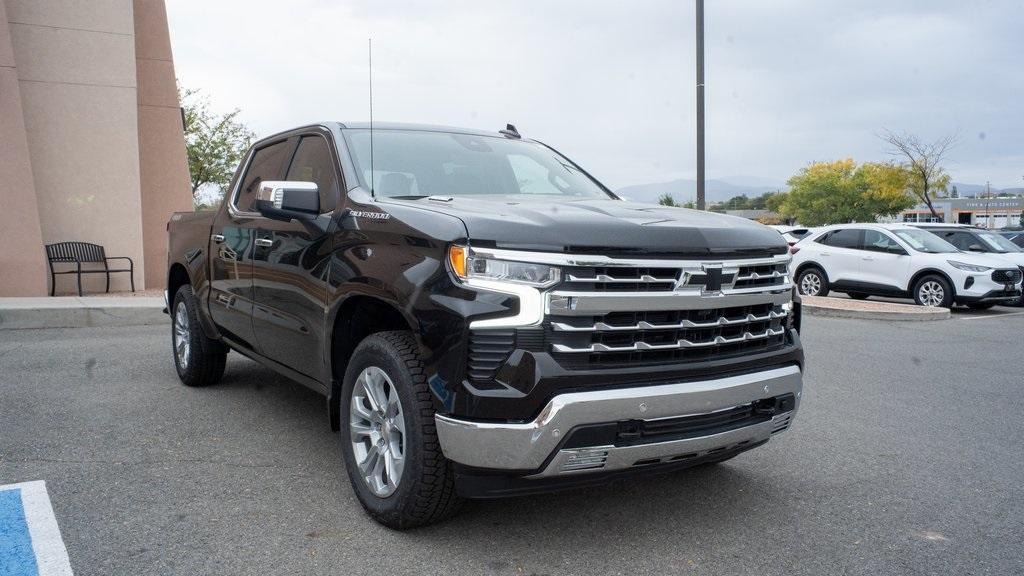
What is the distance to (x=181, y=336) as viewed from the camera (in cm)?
671

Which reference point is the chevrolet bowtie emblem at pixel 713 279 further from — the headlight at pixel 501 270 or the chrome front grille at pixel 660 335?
the headlight at pixel 501 270

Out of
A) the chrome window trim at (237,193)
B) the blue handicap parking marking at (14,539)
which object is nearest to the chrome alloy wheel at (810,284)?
the chrome window trim at (237,193)

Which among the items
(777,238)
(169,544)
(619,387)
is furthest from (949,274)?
(169,544)

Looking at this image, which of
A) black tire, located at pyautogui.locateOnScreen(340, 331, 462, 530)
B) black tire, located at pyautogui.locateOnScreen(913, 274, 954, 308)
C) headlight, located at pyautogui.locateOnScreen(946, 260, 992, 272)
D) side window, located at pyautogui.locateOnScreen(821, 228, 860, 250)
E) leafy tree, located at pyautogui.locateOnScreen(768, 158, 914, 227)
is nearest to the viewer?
black tire, located at pyautogui.locateOnScreen(340, 331, 462, 530)

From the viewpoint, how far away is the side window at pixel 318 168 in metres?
4.31

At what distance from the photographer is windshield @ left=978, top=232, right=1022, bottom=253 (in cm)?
1647

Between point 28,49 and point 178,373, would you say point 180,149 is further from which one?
point 178,373

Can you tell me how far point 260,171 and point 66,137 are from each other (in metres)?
10.9

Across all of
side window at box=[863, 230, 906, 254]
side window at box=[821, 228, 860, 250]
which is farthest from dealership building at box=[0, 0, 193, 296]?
side window at box=[863, 230, 906, 254]

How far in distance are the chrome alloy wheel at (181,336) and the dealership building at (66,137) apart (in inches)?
326

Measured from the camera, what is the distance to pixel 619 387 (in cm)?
317

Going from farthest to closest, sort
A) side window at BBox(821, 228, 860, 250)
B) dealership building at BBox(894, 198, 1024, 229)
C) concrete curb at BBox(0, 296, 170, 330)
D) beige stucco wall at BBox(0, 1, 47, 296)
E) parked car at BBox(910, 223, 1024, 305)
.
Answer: dealership building at BBox(894, 198, 1024, 229), parked car at BBox(910, 223, 1024, 305), side window at BBox(821, 228, 860, 250), beige stucco wall at BBox(0, 1, 47, 296), concrete curb at BBox(0, 296, 170, 330)

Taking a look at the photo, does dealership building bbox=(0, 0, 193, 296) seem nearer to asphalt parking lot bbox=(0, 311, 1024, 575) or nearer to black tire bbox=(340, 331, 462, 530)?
asphalt parking lot bbox=(0, 311, 1024, 575)

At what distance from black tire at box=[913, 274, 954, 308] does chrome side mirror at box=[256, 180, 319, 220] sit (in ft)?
44.9
